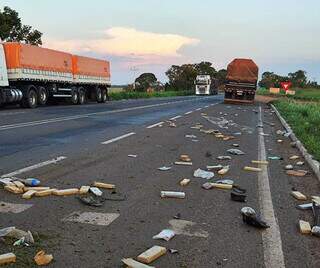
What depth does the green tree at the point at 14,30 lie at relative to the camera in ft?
132

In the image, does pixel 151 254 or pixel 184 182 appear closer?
pixel 151 254

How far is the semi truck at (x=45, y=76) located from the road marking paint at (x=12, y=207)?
21007 millimetres

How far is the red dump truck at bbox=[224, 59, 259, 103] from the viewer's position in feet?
137

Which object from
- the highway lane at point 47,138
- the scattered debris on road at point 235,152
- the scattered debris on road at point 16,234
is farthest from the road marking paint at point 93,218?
the scattered debris on road at point 235,152

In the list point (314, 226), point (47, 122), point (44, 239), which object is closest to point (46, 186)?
point (44, 239)

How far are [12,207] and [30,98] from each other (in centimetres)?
2364

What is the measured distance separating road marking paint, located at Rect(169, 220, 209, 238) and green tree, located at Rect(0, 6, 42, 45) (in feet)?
122

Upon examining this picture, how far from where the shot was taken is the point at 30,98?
2925cm

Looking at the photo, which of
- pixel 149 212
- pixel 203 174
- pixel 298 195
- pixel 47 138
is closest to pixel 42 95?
pixel 47 138

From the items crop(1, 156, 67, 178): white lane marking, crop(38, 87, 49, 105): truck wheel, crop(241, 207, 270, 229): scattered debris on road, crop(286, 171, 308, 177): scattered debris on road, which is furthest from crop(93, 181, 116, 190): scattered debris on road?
crop(38, 87, 49, 105): truck wheel

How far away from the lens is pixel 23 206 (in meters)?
6.52

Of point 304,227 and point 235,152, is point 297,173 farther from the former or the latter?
point 304,227

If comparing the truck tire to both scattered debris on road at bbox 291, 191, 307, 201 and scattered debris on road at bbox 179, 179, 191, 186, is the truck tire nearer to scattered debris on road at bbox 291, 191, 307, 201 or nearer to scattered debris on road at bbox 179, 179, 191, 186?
scattered debris on road at bbox 179, 179, 191, 186

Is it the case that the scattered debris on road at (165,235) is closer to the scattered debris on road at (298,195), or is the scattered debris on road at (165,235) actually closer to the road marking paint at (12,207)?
the road marking paint at (12,207)
